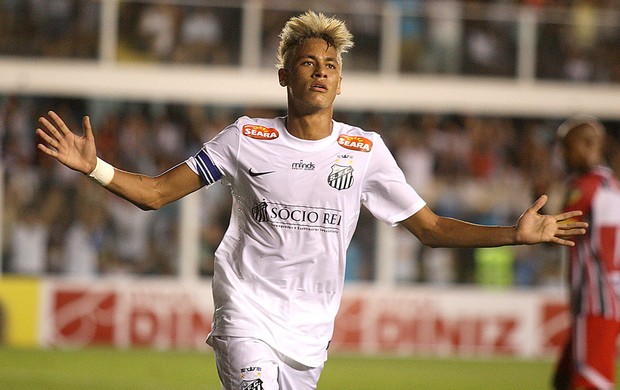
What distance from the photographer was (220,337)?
6273 mm

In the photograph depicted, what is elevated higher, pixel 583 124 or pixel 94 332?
pixel 583 124

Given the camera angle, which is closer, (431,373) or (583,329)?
(583,329)

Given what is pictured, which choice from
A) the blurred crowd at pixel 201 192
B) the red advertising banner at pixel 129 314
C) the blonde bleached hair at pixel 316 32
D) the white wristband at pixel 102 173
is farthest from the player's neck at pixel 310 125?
the red advertising banner at pixel 129 314

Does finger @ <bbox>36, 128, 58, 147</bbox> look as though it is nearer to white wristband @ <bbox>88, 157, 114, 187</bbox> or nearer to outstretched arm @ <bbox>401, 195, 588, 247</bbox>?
white wristband @ <bbox>88, 157, 114, 187</bbox>

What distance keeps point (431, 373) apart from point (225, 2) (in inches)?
307

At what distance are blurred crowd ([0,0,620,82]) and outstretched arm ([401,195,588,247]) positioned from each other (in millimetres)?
14294

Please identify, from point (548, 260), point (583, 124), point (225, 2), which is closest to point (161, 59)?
point (225, 2)

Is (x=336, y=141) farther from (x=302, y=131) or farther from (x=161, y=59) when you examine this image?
(x=161, y=59)

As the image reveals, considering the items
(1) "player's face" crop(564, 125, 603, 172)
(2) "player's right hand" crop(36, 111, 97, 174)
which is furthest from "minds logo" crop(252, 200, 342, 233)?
(1) "player's face" crop(564, 125, 603, 172)

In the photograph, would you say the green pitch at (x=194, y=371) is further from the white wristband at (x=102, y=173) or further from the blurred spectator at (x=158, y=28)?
the white wristband at (x=102, y=173)

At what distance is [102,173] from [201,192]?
12878 millimetres

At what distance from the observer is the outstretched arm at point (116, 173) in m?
6.00

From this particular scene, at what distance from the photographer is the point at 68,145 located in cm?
604

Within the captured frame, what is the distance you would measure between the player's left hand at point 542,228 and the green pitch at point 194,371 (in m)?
7.48
